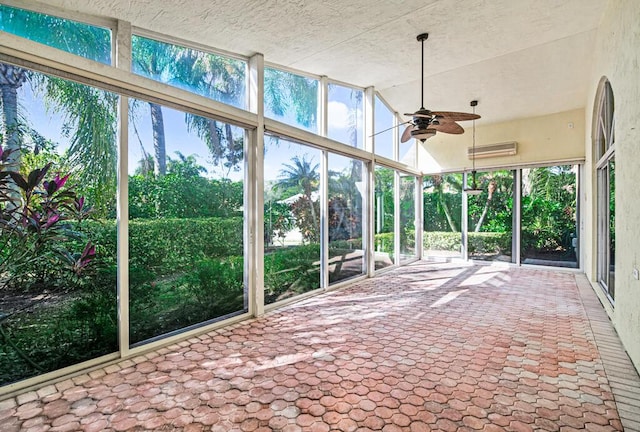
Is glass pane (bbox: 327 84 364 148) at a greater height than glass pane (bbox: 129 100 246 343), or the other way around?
glass pane (bbox: 327 84 364 148)

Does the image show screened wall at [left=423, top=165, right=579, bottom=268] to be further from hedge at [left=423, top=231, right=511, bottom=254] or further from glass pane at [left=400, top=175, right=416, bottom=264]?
glass pane at [left=400, top=175, right=416, bottom=264]

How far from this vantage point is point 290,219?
15.5 ft

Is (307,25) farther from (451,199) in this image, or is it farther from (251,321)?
(451,199)

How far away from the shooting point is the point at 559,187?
729 cm

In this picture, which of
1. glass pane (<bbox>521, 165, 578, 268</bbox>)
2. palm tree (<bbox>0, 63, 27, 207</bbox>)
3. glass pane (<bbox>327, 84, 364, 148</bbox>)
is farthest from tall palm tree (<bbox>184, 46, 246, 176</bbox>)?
glass pane (<bbox>521, 165, 578, 268</bbox>)

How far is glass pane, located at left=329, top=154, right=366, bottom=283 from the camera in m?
5.54

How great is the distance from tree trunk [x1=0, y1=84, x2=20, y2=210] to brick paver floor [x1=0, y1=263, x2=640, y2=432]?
1461 millimetres

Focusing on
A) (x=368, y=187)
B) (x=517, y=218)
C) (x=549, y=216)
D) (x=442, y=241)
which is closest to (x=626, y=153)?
(x=368, y=187)

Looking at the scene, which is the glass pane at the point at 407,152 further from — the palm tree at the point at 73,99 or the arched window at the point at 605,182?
the palm tree at the point at 73,99

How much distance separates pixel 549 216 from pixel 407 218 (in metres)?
3.08

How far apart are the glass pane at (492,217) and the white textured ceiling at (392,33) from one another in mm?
2490

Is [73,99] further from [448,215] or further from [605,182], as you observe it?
[448,215]

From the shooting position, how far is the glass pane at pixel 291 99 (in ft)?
14.6

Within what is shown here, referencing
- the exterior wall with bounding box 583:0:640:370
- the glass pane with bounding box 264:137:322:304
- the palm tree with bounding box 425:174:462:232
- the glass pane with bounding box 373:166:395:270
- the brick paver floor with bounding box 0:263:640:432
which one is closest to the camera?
the brick paver floor with bounding box 0:263:640:432
